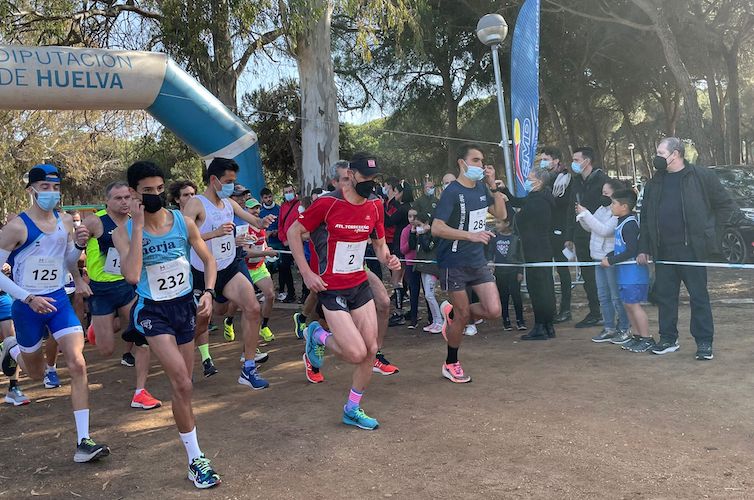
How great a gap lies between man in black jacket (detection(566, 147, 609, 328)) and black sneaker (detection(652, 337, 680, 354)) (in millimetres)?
1595

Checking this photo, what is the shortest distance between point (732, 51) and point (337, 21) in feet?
42.2

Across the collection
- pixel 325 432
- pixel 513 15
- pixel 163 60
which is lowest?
pixel 325 432

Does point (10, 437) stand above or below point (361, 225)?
below

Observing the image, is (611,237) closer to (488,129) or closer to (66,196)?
(488,129)

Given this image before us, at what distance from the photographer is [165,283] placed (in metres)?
4.36

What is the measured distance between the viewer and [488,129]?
28.4 metres

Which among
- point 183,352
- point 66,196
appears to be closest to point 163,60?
point 183,352

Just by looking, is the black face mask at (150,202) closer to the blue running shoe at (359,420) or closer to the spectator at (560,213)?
the blue running shoe at (359,420)

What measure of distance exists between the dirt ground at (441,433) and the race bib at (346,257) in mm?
1161

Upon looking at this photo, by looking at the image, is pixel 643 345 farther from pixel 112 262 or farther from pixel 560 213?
pixel 112 262

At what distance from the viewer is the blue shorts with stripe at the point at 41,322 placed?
4895mm

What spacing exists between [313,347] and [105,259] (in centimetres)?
233

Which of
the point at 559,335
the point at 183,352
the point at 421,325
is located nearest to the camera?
the point at 183,352

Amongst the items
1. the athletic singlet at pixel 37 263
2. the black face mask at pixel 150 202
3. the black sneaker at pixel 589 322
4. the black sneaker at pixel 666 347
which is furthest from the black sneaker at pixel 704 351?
the athletic singlet at pixel 37 263
